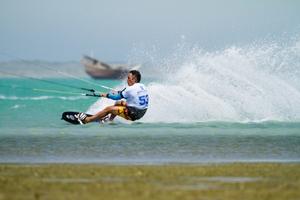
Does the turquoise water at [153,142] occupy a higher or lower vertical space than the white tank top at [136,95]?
lower

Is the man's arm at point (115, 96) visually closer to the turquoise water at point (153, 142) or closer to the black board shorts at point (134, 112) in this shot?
the black board shorts at point (134, 112)

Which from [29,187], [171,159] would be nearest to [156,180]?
[29,187]

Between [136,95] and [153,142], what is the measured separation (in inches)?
97.7

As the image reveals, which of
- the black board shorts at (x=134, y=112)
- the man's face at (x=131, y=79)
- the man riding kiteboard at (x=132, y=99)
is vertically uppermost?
the man's face at (x=131, y=79)

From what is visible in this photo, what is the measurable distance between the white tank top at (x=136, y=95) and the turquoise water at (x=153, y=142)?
0.77 metres

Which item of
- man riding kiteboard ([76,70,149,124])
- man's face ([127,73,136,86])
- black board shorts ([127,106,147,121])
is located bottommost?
black board shorts ([127,106,147,121])

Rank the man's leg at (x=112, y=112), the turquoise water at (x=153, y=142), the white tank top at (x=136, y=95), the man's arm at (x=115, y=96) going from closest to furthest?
the turquoise water at (x=153, y=142) < the man's arm at (x=115, y=96) < the white tank top at (x=136, y=95) < the man's leg at (x=112, y=112)

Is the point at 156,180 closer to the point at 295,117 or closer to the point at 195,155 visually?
the point at 195,155

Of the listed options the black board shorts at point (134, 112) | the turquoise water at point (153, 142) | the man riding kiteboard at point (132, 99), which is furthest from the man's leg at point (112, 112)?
the turquoise water at point (153, 142)

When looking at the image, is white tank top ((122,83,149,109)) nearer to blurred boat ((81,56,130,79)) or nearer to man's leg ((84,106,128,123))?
man's leg ((84,106,128,123))

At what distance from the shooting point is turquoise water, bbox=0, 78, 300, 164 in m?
19.4

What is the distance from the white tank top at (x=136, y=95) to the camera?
25172 mm

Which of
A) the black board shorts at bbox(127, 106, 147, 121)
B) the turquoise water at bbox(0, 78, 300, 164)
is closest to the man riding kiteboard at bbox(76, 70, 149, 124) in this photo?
the black board shorts at bbox(127, 106, 147, 121)

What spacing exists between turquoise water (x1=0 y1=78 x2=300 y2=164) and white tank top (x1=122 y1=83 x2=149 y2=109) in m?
0.77
